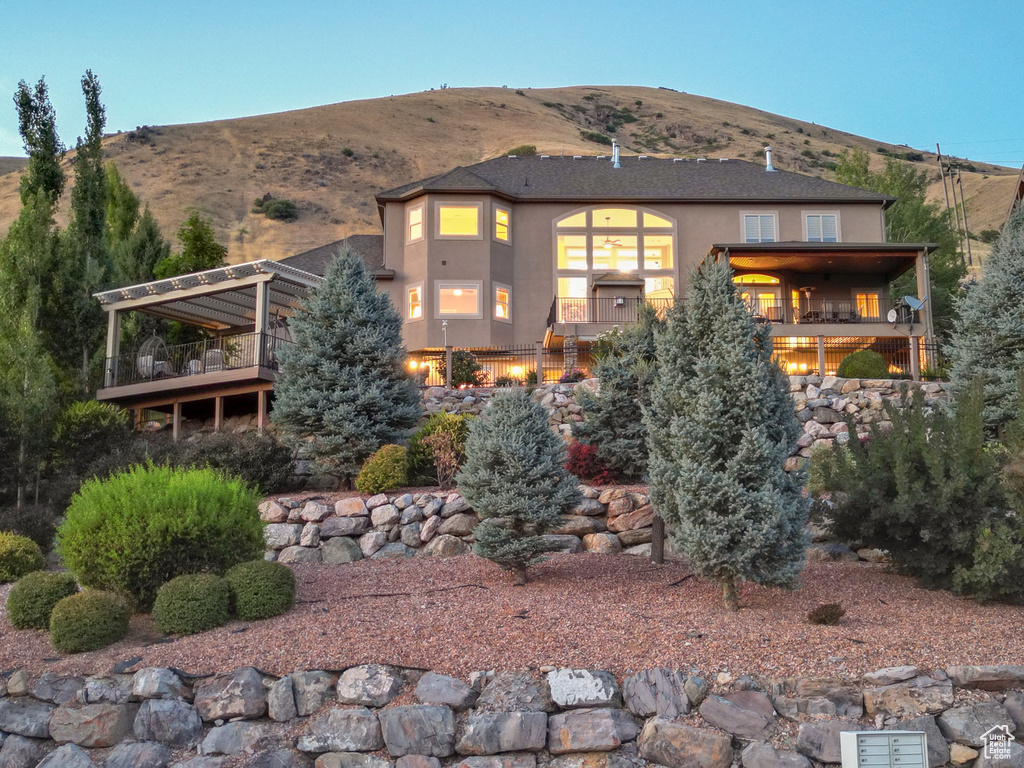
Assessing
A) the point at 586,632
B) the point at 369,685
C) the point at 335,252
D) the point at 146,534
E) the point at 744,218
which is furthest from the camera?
the point at 744,218

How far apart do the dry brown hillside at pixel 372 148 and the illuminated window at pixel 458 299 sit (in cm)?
2902

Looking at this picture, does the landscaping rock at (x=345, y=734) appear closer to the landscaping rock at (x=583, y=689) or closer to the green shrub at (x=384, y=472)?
the landscaping rock at (x=583, y=689)

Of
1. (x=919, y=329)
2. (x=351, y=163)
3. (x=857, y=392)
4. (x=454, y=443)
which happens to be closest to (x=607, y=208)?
(x=919, y=329)

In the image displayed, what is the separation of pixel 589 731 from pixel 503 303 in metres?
21.3

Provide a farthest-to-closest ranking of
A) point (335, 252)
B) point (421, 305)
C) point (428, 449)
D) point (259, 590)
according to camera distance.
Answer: point (421, 305)
point (335, 252)
point (428, 449)
point (259, 590)

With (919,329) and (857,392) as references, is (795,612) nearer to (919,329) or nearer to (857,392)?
(857,392)

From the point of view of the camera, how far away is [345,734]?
8.29 metres

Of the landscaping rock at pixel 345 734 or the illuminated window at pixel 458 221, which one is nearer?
the landscaping rock at pixel 345 734

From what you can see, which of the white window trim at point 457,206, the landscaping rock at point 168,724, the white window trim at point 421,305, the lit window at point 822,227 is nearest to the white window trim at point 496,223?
the white window trim at point 457,206

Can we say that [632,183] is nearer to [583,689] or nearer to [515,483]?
[515,483]

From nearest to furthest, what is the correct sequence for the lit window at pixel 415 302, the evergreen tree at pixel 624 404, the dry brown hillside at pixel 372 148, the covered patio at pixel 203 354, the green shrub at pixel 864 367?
the evergreen tree at pixel 624 404, the covered patio at pixel 203 354, the green shrub at pixel 864 367, the lit window at pixel 415 302, the dry brown hillside at pixel 372 148

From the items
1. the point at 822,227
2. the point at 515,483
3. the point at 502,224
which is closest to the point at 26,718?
the point at 515,483

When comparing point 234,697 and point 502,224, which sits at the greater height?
point 502,224

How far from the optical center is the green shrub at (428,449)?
50.7ft
